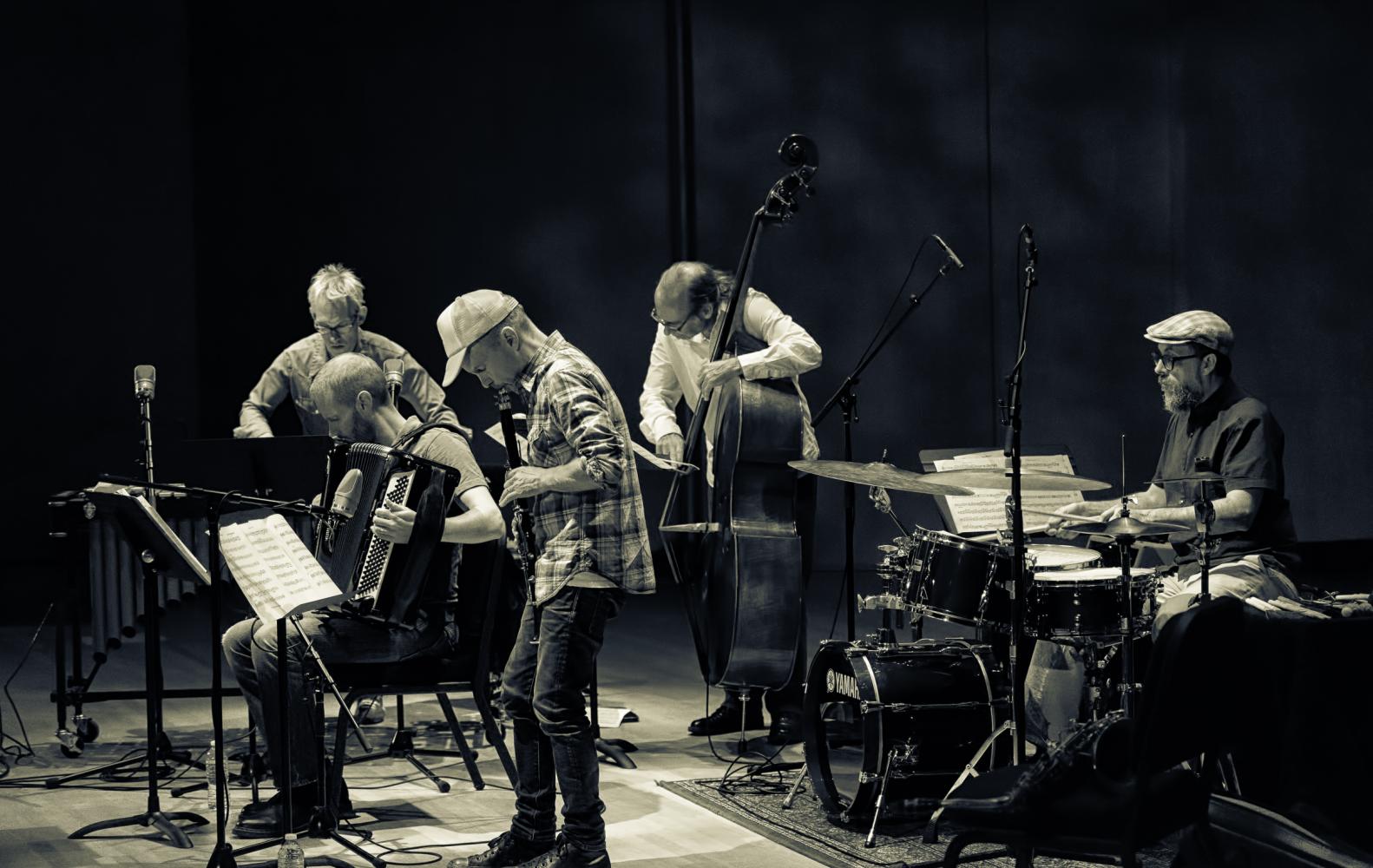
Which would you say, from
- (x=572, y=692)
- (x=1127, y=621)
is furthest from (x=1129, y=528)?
(x=572, y=692)

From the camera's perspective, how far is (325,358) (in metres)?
6.54

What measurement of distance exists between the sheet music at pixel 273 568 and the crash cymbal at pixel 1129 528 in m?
2.06

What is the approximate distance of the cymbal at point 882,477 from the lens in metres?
4.11

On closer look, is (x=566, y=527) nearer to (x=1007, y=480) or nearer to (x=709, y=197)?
(x=1007, y=480)

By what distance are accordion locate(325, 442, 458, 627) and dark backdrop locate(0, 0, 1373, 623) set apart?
15.3 ft

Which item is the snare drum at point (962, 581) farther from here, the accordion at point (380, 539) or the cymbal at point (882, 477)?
the accordion at point (380, 539)

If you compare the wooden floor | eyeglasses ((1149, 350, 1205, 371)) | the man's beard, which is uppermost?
eyeglasses ((1149, 350, 1205, 371))

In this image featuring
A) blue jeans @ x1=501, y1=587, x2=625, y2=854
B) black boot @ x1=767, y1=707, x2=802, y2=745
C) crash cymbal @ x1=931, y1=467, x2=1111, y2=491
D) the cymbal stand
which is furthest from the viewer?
black boot @ x1=767, y1=707, x2=802, y2=745

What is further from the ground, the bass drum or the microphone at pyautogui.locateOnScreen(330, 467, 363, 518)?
the microphone at pyautogui.locateOnScreen(330, 467, 363, 518)

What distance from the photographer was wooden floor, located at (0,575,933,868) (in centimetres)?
430

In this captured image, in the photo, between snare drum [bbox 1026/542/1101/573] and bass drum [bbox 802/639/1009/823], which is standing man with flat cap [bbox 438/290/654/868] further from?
snare drum [bbox 1026/542/1101/573]

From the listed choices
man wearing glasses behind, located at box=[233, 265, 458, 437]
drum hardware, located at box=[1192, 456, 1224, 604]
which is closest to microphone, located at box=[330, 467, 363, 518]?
man wearing glasses behind, located at box=[233, 265, 458, 437]

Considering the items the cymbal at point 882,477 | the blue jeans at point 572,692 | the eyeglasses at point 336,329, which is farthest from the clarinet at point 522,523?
the eyeglasses at point 336,329

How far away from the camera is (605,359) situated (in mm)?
9758
